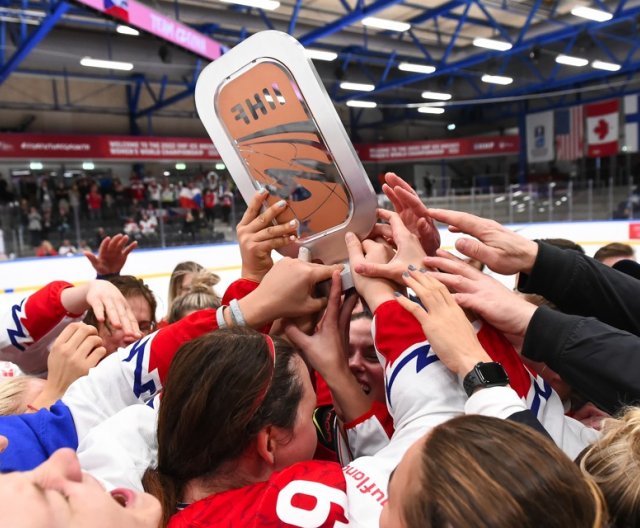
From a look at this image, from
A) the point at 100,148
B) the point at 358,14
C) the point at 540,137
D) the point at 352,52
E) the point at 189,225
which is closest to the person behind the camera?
the point at 189,225

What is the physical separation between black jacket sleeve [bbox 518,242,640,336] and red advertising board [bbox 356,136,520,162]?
17.3 metres

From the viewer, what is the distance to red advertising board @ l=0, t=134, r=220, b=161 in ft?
39.8

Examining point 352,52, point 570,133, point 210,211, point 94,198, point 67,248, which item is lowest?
point 67,248

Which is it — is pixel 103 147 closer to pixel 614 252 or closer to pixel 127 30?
pixel 127 30

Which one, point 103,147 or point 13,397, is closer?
point 13,397

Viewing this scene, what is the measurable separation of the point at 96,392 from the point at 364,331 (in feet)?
2.37

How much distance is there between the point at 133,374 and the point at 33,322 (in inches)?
29.0

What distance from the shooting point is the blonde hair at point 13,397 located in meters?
1.35

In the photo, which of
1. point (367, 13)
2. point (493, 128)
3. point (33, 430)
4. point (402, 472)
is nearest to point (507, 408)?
point (402, 472)

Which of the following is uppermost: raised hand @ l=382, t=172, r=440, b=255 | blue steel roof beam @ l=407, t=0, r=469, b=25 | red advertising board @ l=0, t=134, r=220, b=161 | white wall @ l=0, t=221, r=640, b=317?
blue steel roof beam @ l=407, t=0, r=469, b=25

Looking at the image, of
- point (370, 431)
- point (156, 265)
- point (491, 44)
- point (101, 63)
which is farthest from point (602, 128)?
point (370, 431)

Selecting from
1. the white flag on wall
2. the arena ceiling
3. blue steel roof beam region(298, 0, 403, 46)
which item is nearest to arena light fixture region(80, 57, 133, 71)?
the arena ceiling

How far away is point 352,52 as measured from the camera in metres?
13.7

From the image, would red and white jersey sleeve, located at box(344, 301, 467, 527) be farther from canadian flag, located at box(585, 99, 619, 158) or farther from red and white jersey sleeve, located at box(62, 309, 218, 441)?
canadian flag, located at box(585, 99, 619, 158)
